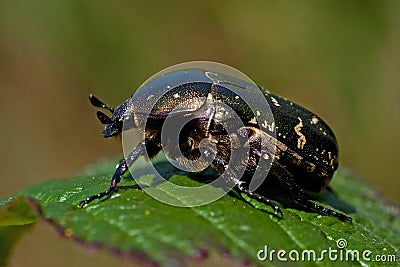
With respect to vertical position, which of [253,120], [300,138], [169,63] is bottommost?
[300,138]

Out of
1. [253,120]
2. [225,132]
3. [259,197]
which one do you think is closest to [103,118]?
[225,132]

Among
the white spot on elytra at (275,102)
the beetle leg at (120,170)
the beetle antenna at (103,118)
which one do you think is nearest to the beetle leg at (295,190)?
the white spot on elytra at (275,102)

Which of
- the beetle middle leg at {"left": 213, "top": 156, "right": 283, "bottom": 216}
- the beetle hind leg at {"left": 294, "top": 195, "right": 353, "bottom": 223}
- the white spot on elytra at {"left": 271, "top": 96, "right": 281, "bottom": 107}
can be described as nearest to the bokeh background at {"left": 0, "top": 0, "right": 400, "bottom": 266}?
the beetle hind leg at {"left": 294, "top": 195, "right": 353, "bottom": 223}

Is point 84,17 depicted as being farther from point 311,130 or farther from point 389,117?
point 311,130

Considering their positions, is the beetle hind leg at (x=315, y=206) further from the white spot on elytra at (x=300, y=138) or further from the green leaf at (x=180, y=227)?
the white spot on elytra at (x=300, y=138)
